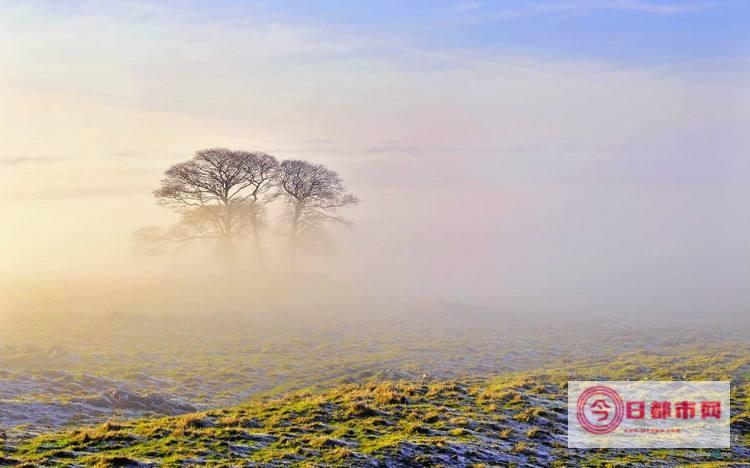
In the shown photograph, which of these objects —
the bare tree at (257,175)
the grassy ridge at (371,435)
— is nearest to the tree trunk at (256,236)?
the bare tree at (257,175)

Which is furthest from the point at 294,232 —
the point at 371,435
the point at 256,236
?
the point at 371,435

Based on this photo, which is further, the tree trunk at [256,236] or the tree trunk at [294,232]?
the tree trunk at [294,232]

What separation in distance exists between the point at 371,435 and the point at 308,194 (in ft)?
199

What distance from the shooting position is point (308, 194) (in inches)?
3073

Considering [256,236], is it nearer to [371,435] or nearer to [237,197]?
[237,197]

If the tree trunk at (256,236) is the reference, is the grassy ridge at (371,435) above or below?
below

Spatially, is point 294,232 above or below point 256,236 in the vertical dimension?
above

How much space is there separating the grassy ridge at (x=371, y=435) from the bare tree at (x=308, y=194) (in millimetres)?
51823

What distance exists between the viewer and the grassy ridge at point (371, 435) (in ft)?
55.1

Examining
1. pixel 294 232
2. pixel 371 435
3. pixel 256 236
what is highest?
pixel 294 232

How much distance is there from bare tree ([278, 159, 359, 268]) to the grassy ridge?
51.8 m

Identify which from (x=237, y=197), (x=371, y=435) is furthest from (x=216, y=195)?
(x=371, y=435)

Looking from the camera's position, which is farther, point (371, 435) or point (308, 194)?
point (308, 194)

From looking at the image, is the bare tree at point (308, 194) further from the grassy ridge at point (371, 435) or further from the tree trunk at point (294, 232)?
the grassy ridge at point (371, 435)
